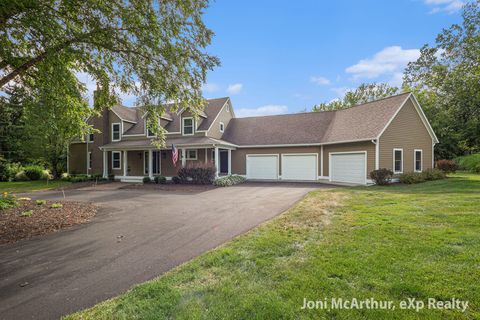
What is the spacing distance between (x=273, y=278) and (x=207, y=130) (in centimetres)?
1814

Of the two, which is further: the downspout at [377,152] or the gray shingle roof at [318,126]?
the gray shingle roof at [318,126]

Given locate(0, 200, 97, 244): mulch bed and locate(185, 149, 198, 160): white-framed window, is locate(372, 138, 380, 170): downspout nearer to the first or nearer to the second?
locate(185, 149, 198, 160): white-framed window

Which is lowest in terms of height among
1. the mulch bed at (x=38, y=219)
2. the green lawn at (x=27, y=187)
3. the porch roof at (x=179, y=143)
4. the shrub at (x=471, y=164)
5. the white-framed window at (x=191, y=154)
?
the green lawn at (x=27, y=187)

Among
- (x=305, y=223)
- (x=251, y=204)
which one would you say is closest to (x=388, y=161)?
(x=251, y=204)

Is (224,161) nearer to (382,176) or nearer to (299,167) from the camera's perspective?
(299,167)

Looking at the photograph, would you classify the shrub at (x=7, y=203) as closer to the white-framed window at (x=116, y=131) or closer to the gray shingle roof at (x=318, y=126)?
the white-framed window at (x=116, y=131)

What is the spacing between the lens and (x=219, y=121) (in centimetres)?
2286

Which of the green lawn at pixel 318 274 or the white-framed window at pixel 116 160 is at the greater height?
the white-framed window at pixel 116 160

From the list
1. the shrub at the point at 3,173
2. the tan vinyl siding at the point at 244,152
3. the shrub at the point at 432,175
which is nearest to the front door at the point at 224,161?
the tan vinyl siding at the point at 244,152

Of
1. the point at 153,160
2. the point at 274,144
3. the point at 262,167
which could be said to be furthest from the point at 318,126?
the point at 153,160

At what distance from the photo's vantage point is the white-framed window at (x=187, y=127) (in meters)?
21.5

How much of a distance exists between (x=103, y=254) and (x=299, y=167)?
16.5 metres

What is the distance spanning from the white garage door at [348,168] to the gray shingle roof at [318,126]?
122 centimetres

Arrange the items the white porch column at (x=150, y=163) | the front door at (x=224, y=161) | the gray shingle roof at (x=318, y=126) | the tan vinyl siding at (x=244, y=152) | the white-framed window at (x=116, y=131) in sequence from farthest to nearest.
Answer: the white-framed window at (x=116, y=131) → the front door at (x=224, y=161) → the white porch column at (x=150, y=163) → the tan vinyl siding at (x=244, y=152) → the gray shingle roof at (x=318, y=126)
